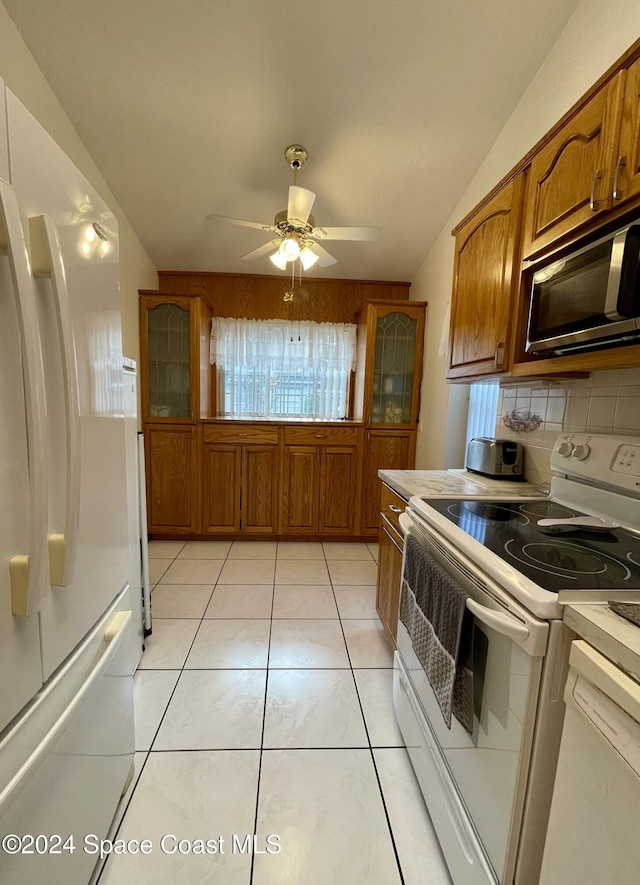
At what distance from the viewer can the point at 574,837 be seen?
0.62 metres

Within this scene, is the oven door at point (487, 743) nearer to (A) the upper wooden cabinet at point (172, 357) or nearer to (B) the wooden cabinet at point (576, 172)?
(B) the wooden cabinet at point (576, 172)

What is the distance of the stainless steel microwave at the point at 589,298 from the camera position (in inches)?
35.2

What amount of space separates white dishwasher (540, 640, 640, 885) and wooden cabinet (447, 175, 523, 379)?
45.9 inches

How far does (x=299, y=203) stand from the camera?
1973mm

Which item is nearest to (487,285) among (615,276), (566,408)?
(566,408)

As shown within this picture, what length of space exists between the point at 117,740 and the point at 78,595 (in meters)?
0.56

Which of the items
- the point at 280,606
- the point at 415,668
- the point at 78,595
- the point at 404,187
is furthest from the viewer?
the point at 404,187

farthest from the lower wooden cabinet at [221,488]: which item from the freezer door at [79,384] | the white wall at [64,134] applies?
the freezer door at [79,384]

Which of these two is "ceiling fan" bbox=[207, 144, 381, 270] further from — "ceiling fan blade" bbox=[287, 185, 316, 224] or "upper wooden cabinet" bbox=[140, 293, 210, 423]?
"upper wooden cabinet" bbox=[140, 293, 210, 423]

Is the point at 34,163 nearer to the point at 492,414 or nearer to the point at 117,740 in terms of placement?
the point at 117,740

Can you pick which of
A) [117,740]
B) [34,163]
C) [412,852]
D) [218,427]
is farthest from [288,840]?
[218,427]

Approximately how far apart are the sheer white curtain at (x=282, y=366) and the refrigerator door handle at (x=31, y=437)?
3051 mm

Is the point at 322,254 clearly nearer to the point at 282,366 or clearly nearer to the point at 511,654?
the point at 282,366

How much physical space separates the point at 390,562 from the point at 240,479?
1786mm
